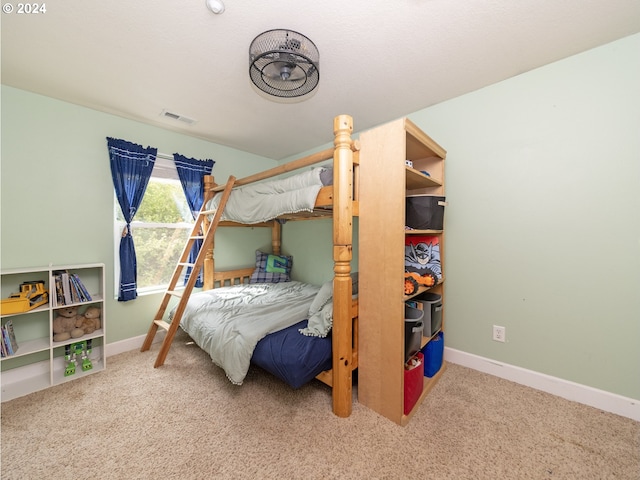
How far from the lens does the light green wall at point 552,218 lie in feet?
5.19

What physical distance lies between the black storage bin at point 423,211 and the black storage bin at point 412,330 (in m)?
0.62

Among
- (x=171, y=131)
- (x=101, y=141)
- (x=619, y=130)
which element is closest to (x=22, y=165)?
(x=101, y=141)

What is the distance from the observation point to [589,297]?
5.52 feet

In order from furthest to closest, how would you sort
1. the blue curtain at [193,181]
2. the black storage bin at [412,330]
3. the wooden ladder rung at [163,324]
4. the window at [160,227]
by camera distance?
the blue curtain at [193,181]
the window at [160,227]
the wooden ladder rung at [163,324]
the black storage bin at [412,330]

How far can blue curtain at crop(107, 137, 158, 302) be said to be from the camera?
2396 mm

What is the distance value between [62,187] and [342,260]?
8.44ft

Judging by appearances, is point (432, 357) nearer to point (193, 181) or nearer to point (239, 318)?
point (239, 318)

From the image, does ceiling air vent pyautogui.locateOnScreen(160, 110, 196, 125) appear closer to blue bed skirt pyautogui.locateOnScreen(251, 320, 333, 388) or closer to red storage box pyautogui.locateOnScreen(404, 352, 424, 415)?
blue bed skirt pyautogui.locateOnScreen(251, 320, 333, 388)

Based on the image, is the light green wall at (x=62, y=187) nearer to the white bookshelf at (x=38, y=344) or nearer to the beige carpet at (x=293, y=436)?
the white bookshelf at (x=38, y=344)

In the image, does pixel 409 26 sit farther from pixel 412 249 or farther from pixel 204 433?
pixel 204 433

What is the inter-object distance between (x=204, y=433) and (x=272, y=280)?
6.49ft

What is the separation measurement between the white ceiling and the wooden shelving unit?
570 mm

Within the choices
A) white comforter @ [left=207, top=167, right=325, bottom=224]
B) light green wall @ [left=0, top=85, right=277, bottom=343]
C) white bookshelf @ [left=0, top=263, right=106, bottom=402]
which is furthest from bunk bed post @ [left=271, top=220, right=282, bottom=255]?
white bookshelf @ [left=0, top=263, right=106, bottom=402]

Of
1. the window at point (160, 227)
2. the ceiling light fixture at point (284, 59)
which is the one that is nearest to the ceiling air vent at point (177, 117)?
the window at point (160, 227)
